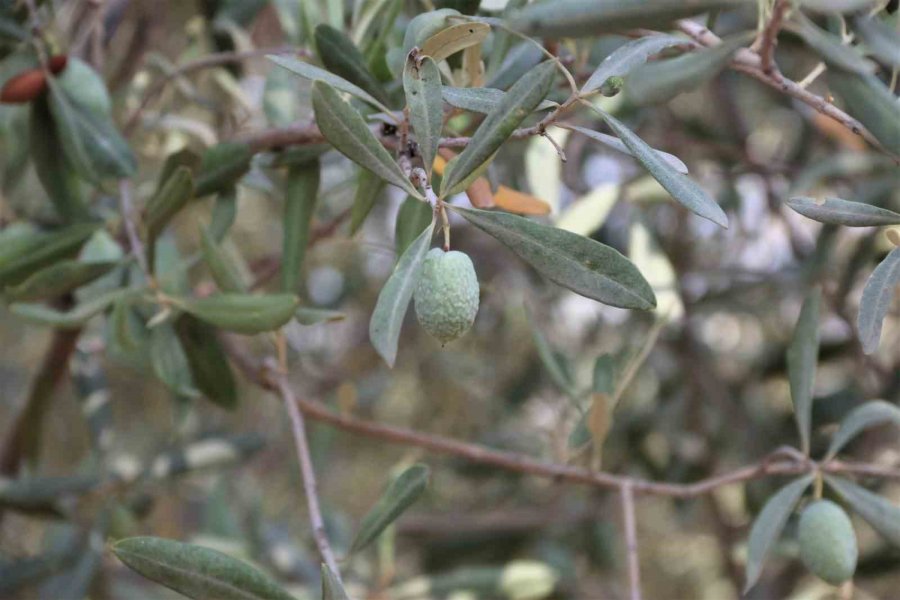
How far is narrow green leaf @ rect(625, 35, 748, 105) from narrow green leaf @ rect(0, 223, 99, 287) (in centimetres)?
56

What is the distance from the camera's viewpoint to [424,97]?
564 millimetres

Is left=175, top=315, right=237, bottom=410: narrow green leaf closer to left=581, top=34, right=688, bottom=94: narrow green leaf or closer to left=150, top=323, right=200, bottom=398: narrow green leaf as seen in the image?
left=150, top=323, right=200, bottom=398: narrow green leaf

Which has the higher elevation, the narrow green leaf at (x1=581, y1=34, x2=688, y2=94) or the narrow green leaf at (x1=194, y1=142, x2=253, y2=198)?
the narrow green leaf at (x1=581, y1=34, x2=688, y2=94)

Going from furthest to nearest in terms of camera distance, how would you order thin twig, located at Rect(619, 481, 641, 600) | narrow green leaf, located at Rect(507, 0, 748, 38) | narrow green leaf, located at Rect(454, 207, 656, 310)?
thin twig, located at Rect(619, 481, 641, 600)
narrow green leaf, located at Rect(454, 207, 656, 310)
narrow green leaf, located at Rect(507, 0, 748, 38)

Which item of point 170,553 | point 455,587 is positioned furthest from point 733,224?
point 170,553

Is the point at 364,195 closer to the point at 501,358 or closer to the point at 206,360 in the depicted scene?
the point at 206,360

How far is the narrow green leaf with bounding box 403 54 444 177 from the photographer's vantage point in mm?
562

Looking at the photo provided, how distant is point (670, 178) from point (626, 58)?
82 millimetres

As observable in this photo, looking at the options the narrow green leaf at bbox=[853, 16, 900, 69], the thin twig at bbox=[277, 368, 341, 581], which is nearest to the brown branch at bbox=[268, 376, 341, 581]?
the thin twig at bbox=[277, 368, 341, 581]

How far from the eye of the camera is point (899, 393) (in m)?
1.39

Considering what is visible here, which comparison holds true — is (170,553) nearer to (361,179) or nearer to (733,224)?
(361,179)

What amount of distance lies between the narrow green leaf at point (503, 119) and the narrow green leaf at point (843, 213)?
0.54 ft

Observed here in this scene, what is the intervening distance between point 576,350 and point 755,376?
0.39 metres

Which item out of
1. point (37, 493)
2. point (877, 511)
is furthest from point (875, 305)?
point (37, 493)
